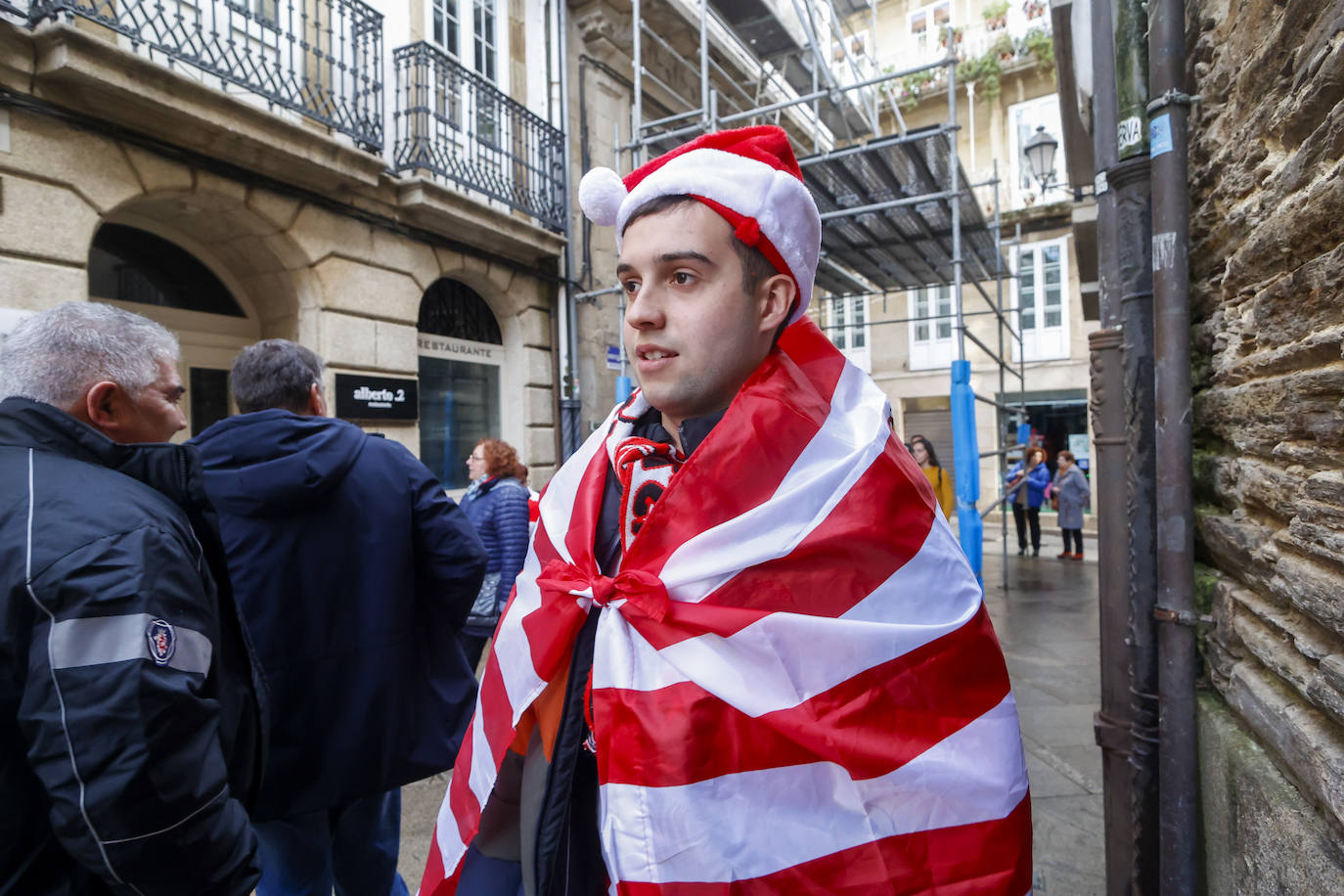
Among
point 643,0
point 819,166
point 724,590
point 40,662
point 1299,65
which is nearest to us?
point 724,590

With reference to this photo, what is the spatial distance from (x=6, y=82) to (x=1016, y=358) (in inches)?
668

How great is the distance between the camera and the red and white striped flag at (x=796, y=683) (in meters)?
1.10

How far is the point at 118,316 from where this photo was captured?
1.77 meters

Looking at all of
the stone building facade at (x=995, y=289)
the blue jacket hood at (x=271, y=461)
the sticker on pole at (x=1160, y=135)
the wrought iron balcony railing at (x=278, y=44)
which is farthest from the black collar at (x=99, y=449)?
the stone building facade at (x=995, y=289)

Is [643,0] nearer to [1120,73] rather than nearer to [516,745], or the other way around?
[1120,73]

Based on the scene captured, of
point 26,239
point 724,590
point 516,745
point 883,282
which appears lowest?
point 516,745

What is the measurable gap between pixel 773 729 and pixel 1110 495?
1767 millimetres

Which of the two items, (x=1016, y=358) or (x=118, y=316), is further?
(x=1016, y=358)

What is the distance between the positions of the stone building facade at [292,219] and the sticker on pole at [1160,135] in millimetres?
5771

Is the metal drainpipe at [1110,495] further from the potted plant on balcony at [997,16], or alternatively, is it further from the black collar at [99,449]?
the potted plant on balcony at [997,16]

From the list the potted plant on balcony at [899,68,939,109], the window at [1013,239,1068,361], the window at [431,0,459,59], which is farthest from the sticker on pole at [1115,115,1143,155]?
the potted plant on balcony at [899,68,939,109]

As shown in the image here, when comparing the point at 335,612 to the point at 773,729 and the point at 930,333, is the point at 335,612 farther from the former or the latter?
the point at 930,333

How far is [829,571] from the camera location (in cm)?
118

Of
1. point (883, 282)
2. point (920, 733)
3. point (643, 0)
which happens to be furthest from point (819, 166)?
point (920, 733)
